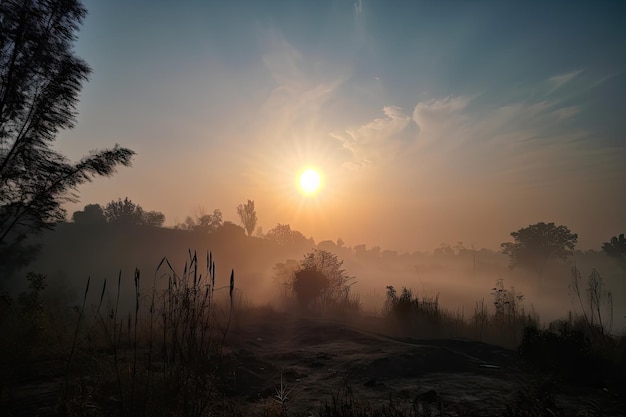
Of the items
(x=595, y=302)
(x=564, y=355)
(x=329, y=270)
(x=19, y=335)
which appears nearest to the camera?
(x=564, y=355)

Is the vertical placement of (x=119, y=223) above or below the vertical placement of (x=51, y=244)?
above

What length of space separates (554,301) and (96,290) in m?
59.4

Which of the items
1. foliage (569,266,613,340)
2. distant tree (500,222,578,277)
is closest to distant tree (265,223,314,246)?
distant tree (500,222,578,277)

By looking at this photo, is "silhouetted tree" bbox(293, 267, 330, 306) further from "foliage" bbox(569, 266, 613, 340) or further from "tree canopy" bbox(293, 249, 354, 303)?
"foliage" bbox(569, 266, 613, 340)

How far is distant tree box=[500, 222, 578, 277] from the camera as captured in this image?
55594 millimetres

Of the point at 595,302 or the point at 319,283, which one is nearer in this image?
the point at 595,302

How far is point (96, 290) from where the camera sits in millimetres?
37000

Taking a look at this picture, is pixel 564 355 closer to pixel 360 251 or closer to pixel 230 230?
pixel 230 230

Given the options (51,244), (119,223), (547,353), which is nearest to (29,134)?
(547,353)

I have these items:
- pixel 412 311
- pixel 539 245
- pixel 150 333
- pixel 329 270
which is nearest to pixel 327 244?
pixel 539 245

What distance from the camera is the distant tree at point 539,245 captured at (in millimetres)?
55594

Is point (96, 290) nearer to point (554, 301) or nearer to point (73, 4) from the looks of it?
point (73, 4)

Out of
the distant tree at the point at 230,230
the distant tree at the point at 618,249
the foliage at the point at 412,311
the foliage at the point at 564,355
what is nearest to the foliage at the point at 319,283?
the foliage at the point at 412,311

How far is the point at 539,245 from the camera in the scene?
5650 cm
